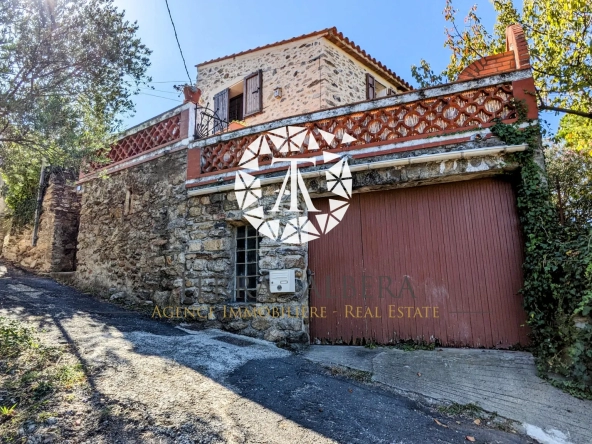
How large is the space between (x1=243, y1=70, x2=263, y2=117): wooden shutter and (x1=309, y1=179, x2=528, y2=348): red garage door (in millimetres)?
4707

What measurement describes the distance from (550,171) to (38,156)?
9465 mm

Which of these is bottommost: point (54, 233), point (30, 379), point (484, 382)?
point (484, 382)

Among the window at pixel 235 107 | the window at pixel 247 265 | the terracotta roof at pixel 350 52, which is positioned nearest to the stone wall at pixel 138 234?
the window at pixel 247 265

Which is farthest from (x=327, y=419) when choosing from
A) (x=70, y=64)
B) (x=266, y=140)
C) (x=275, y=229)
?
(x=70, y=64)

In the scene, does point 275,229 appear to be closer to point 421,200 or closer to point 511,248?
point 421,200

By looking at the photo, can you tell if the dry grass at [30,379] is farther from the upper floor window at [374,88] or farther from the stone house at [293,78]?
the upper floor window at [374,88]

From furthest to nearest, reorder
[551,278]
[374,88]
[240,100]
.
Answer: [240,100] → [374,88] → [551,278]

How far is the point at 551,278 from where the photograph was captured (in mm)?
3783

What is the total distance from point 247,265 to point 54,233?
596 centimetres

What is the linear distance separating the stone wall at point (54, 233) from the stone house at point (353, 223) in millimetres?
3360

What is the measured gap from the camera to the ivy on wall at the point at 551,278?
3.32 metres

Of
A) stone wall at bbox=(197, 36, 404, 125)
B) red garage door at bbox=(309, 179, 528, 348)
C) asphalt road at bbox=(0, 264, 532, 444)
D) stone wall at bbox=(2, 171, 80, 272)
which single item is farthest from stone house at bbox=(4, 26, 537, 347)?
stone wall at bbox=(2, 171, 80, 272)

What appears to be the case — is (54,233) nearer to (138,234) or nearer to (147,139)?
(138,234)

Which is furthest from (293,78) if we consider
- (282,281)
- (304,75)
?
(282,281)
